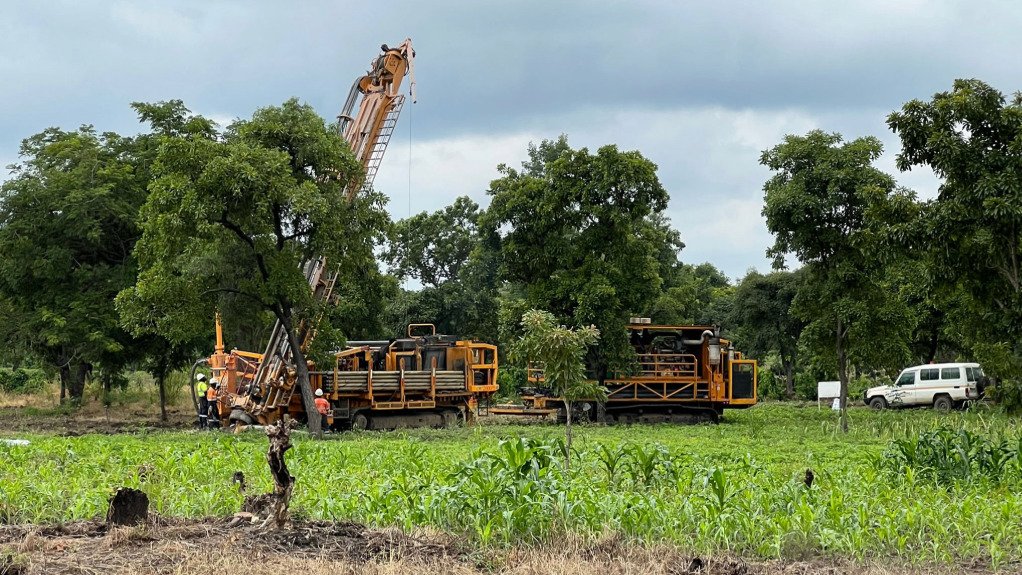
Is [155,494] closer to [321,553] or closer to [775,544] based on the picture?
[321,553]

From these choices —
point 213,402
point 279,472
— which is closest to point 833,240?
point 213,402

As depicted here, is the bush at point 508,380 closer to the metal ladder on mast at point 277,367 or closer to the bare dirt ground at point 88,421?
the bare dirt ground at point 88,421

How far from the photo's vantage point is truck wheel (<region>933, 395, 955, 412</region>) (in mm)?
34803

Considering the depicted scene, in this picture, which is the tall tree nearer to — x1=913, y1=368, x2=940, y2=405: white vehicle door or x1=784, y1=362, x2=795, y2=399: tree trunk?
x1=913, y1=368, x2=940, y2=405: white vehicle door

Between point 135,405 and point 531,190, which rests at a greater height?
point 531,190

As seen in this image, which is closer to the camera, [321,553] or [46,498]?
[321,553]

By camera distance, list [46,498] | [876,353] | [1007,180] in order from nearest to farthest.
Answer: [46,498] → [1007,180] → [876,353]

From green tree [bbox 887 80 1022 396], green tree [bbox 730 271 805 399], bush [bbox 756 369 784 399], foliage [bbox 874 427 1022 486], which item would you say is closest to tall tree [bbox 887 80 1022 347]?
green tree [bbox 887 80 1022 396]

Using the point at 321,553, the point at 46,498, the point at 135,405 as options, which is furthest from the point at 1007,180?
the point at 135,405

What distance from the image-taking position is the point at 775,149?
27.3 metres

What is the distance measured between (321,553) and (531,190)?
23.3m

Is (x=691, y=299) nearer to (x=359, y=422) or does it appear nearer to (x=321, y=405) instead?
(x=359, y=422)

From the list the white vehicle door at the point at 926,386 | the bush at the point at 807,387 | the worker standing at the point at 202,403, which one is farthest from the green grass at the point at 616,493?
the bush at the point at 807,387

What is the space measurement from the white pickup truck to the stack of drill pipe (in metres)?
16.6
